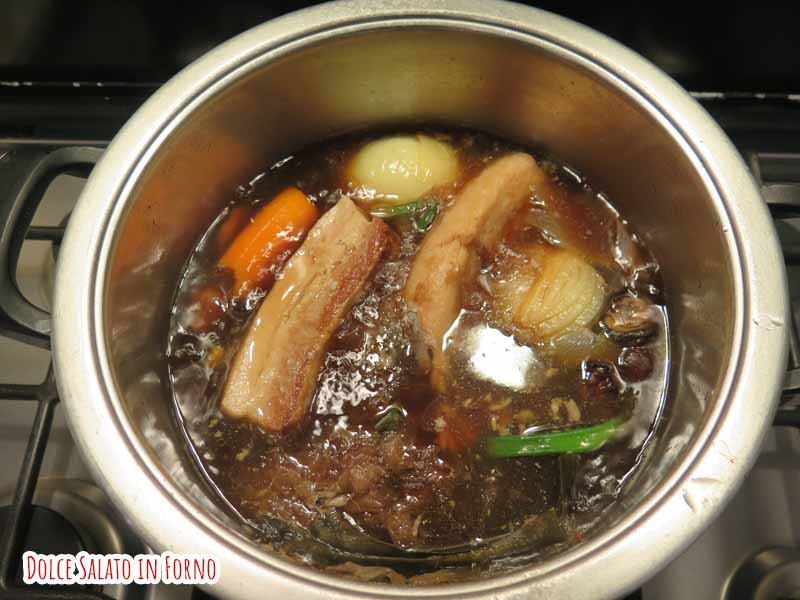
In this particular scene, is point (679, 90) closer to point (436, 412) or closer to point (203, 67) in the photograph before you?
point (436, 412)

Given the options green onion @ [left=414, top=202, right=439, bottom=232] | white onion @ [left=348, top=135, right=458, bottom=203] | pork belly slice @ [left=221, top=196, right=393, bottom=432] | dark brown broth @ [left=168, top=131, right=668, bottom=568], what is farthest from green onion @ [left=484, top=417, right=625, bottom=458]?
white onion @ [left=348, top=135, right=458, bottom=203]

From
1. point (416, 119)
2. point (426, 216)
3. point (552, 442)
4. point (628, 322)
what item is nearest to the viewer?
point (552, 442)

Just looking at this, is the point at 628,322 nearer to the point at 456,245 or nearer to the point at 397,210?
the point at 456,245

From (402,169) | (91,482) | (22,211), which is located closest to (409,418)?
(402,169)

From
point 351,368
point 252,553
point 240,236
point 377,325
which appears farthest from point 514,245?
point 252,553

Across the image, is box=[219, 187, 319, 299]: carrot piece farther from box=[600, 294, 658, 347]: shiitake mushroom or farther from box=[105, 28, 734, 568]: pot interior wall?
box=[600, 294, 658, 347]: shiitake mushroom

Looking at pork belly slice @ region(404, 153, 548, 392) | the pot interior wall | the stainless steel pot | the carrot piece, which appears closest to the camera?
the stainless steel pot

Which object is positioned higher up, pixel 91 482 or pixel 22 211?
pixel 22 211

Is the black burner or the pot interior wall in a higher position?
the pot interior wall
